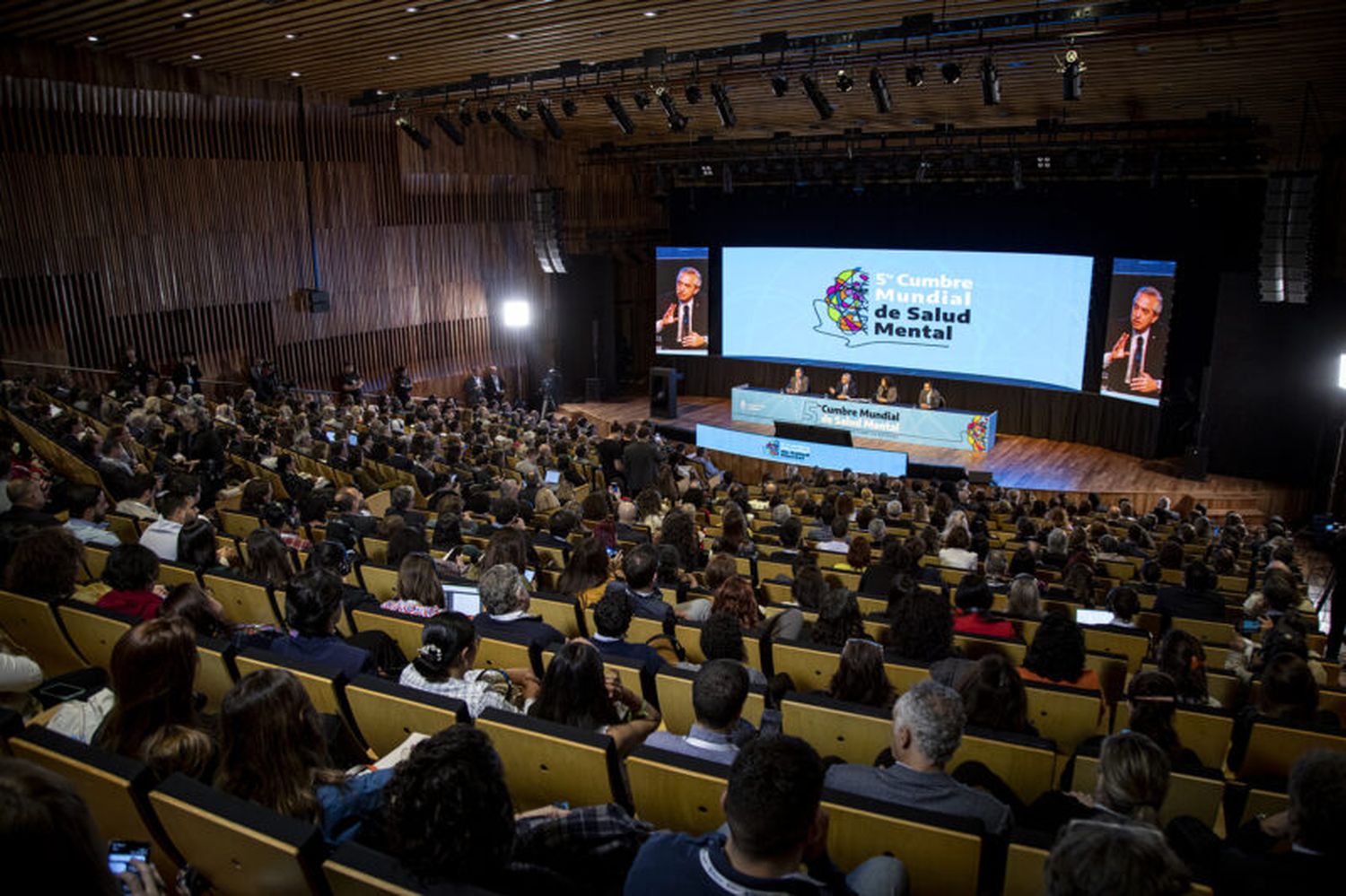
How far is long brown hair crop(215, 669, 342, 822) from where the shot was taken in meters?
2.37

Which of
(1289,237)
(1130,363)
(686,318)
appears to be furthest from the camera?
(686,318)

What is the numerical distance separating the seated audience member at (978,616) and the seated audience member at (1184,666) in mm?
911

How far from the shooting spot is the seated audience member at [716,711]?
2795 millimetres

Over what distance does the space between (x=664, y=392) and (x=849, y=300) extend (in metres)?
4.32

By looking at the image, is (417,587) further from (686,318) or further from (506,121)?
(686,318)

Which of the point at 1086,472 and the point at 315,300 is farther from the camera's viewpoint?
the point at 315,300

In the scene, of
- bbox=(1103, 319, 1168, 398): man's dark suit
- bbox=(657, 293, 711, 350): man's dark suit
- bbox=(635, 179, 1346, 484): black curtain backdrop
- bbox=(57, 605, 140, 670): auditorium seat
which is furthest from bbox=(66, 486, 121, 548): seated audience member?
bbox=(657, 293, 711, 350): man's dark suit

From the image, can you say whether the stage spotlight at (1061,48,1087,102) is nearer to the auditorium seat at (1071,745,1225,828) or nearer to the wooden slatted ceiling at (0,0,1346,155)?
the wooden slatted ceiling at (0,0,1346,155)

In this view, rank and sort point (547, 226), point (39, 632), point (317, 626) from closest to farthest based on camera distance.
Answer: point (317, 626) → point (39, 632) → point (547, 226)

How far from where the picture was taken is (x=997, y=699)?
3.27 m

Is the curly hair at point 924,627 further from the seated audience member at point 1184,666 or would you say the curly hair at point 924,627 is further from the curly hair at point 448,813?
the curly hair at point 448,813

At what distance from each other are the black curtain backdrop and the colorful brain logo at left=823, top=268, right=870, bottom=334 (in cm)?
70

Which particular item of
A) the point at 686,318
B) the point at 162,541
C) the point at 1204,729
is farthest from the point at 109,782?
the point at 686,318

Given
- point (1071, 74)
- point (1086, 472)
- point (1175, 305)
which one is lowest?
point (1086, 472)
